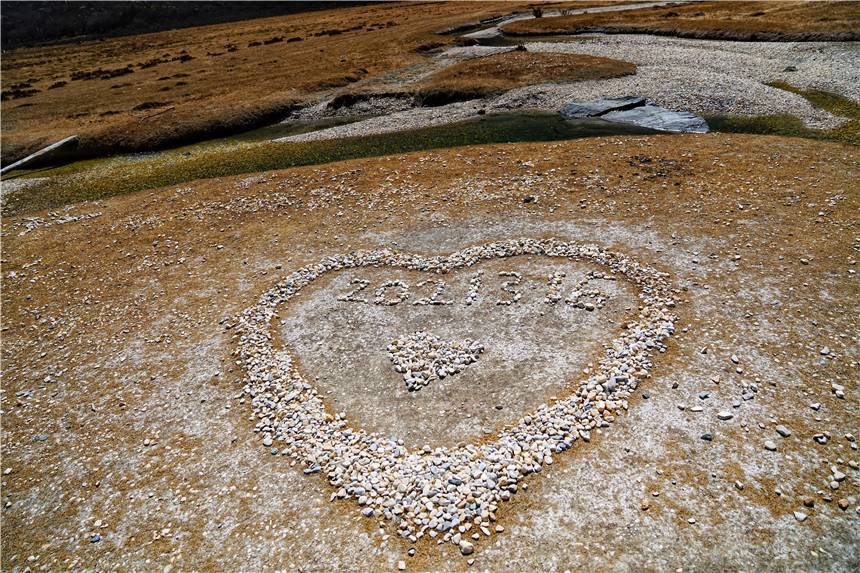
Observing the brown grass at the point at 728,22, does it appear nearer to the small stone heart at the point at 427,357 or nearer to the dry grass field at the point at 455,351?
the dry grass field at the point at 455,351

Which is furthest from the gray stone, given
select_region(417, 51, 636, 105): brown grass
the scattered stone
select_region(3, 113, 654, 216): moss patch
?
the scattered stone

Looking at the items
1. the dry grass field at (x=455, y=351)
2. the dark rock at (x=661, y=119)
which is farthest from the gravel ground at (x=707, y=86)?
the dark rock at (x=661, y=119)

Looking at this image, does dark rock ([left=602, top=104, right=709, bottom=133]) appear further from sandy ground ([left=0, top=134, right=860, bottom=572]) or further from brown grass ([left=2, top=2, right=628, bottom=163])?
brown grass ([left=2, top=2, right=628, bottom=163])

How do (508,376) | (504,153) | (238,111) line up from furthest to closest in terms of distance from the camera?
(238,111) < (504,153) < (508,376)

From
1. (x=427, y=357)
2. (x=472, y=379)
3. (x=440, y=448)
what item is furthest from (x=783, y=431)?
(x=427, y=357)

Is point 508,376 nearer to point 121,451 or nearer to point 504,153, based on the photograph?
point 121,451

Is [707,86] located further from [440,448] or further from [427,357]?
[440,448]

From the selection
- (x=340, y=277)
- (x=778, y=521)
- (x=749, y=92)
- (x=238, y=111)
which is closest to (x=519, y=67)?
(x=749, y=92)
